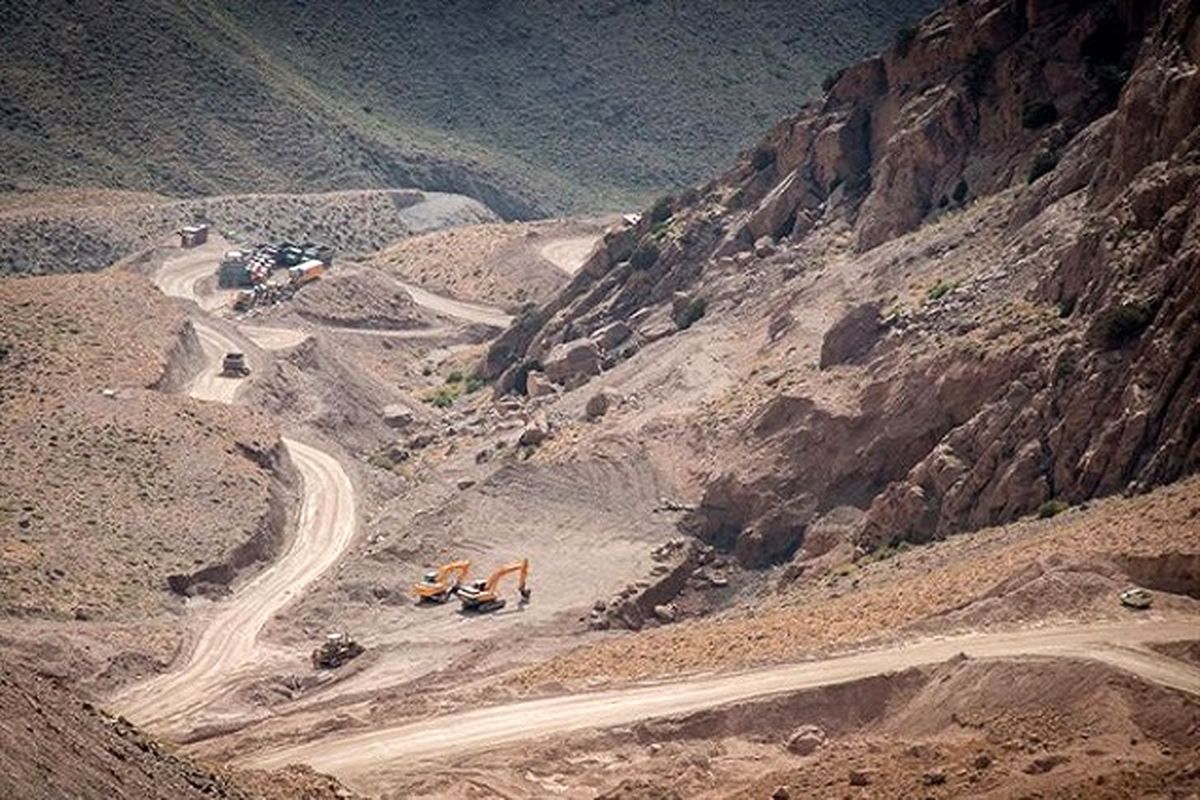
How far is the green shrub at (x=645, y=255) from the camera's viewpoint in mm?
98500

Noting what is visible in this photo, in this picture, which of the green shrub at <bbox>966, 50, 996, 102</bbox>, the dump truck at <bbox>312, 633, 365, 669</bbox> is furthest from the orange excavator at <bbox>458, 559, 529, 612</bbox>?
the green shrub at <bbox>966, 50, 996, 102</bbox>

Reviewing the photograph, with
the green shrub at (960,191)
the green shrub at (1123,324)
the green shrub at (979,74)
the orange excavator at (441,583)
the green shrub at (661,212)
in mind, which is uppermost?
the green shrub at (979,74)

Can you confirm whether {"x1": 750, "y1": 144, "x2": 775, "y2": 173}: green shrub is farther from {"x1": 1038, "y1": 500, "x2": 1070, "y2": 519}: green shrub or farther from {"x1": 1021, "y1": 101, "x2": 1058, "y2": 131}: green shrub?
{"x1": 1038, "y1": 500, "x2": 1070, "y2": 519}: green shrub

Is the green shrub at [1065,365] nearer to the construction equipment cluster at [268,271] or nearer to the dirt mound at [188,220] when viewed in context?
the construction equipment cluster at [268,271]

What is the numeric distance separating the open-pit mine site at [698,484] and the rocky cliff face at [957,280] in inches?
6.5

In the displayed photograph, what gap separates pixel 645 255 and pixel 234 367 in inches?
790

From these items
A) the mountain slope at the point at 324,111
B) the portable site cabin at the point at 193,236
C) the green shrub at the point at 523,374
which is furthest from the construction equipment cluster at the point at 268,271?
the mountain slope at the point at 324,111

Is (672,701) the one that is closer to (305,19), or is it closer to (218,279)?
(218,279)

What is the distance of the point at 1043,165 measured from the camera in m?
75.5

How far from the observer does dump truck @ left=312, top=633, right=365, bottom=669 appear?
64.5m

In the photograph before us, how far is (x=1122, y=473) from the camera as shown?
56.7m

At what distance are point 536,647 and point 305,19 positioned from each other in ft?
447

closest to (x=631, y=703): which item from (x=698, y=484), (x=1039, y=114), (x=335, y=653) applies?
(x=335, y=653)

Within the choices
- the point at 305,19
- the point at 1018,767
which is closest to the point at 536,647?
the point at 1018,767
